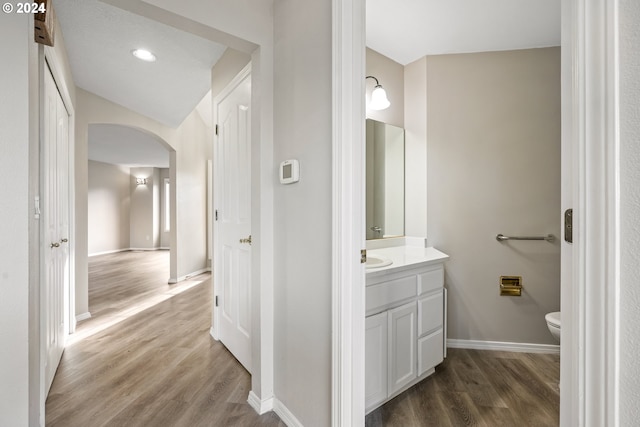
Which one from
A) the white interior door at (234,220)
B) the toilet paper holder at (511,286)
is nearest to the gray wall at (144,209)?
the white interior door at (234,220)

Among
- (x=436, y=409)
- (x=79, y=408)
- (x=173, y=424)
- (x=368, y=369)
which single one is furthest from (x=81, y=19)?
(x=436, y=409)

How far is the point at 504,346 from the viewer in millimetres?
2586

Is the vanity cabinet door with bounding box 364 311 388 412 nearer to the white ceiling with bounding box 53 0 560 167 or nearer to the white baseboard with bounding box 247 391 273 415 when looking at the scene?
the white baseboard with bounding box 247 391 273 415

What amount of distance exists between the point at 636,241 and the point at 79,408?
258 cm

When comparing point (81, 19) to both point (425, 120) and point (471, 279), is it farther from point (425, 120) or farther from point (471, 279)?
point (471, 279)

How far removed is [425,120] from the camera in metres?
2.73

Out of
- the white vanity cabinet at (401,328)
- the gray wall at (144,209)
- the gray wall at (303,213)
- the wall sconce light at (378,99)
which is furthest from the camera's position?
the gray wall at (144,209)

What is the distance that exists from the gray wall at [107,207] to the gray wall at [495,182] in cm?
867

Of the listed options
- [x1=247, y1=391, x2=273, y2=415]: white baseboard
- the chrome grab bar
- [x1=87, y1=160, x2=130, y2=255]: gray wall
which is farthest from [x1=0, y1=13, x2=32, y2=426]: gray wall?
[x1=87, y1=160, x2=130, y2=255]: gray wall

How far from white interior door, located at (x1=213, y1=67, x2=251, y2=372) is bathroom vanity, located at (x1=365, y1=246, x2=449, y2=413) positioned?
930mm

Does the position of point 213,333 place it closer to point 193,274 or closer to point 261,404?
point 261,404

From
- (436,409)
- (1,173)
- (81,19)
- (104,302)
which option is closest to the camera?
(1,173)

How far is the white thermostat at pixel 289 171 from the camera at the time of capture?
1.54 meters

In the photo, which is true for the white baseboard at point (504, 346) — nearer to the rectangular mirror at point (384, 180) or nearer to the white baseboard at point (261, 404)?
the rectangular mirror at point (384, 180)
